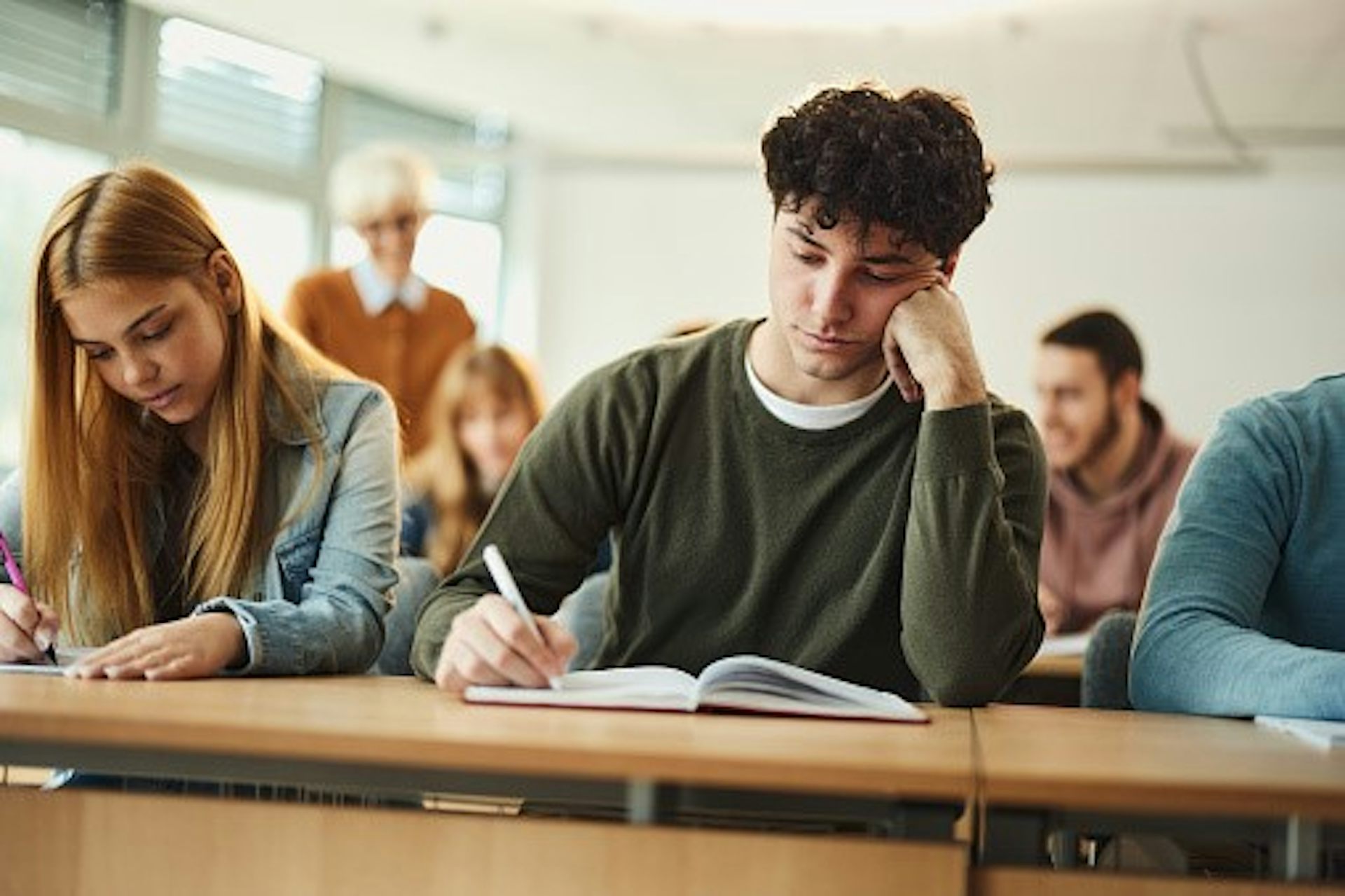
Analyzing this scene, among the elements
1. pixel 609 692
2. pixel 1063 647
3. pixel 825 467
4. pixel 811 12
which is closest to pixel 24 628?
pixel 609 692

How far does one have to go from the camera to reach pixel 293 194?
8.32 meters

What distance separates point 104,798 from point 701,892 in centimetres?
42

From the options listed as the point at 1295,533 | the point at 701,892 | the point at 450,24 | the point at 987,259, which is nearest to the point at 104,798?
the point at 701,892

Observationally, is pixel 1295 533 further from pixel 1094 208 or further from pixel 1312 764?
pixel 1094 208

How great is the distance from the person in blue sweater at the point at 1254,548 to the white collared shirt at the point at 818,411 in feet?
1.06

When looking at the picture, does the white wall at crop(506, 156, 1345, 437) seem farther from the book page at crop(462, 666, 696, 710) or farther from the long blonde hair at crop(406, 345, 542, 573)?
the book page at crop(462, 666, 696, 710)

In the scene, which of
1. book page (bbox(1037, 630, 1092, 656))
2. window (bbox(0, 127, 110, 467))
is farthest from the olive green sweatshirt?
window (bbox(0, 127, 110, 467))

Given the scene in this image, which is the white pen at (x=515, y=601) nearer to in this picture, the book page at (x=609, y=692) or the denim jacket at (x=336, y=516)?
the book page at (x=609, y=692)

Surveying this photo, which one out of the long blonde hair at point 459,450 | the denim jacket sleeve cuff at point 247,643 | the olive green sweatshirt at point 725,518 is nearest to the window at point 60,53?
the long blonde hair at point 459,450

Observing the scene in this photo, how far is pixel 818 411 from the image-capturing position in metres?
2.09

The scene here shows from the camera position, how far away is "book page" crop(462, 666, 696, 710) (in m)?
1.61

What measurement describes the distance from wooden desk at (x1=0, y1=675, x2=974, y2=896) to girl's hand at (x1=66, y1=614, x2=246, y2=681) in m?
0.23

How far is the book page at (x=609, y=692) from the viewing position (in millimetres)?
1611

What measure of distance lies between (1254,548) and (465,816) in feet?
3.13
